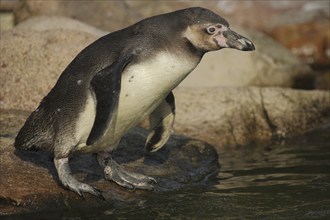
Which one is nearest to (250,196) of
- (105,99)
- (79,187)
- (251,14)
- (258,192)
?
(258,192)

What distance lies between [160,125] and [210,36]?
1218mm

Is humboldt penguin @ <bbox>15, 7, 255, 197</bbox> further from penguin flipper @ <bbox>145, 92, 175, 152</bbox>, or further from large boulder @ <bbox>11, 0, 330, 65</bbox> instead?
large boulder @ <bbox>11, 0, 330, 65</bbox>

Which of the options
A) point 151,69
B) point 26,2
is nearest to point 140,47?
point 151,69

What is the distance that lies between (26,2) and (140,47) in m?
6.69

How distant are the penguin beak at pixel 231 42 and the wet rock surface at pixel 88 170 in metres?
1.43

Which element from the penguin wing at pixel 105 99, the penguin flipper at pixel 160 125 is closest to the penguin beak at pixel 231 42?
the penguin wing at pixel 105 99

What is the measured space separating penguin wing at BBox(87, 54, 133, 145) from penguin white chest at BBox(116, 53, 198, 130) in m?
0.16

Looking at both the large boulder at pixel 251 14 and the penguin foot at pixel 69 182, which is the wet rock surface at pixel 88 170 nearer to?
the penguin foot at pixel 69 182

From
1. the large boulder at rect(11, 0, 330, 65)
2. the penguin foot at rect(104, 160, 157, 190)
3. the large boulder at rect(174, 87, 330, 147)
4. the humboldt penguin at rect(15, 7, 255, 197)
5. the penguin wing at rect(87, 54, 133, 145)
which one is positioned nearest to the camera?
the penguin wing at rect(87, 54, 133, 145)

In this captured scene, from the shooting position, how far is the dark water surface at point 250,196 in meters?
6.01

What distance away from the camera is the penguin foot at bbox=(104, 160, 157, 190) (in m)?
6.66

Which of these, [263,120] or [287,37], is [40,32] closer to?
[263,120]

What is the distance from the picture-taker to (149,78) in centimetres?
606

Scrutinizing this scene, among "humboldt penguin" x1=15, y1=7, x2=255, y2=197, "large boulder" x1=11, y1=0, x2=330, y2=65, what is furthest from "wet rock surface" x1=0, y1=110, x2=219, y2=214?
"large boulder" x1=11, y1=0, x2=330, y2=65
